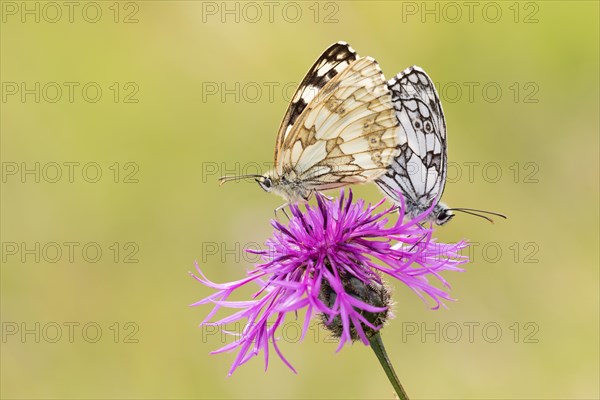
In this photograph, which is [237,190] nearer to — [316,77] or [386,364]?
[316,77]

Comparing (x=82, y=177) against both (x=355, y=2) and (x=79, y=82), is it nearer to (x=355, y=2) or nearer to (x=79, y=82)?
(x=79, y=82)

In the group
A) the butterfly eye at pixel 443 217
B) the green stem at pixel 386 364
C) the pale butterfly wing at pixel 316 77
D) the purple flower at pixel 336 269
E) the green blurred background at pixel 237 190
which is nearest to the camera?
the green stem at pixel 386 364

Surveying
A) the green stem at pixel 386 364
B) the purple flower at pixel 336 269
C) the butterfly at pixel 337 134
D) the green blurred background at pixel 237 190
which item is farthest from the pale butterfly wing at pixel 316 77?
the green blurred background at pixel 237 190

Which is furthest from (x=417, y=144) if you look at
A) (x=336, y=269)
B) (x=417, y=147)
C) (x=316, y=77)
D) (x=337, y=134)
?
(x=336, y=269)

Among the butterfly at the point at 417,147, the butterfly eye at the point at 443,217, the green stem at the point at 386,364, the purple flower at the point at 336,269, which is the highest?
the butterfly at the point at 417,147

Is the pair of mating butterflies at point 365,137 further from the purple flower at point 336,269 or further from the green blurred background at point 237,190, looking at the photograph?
the green blurred background at point 237,190
